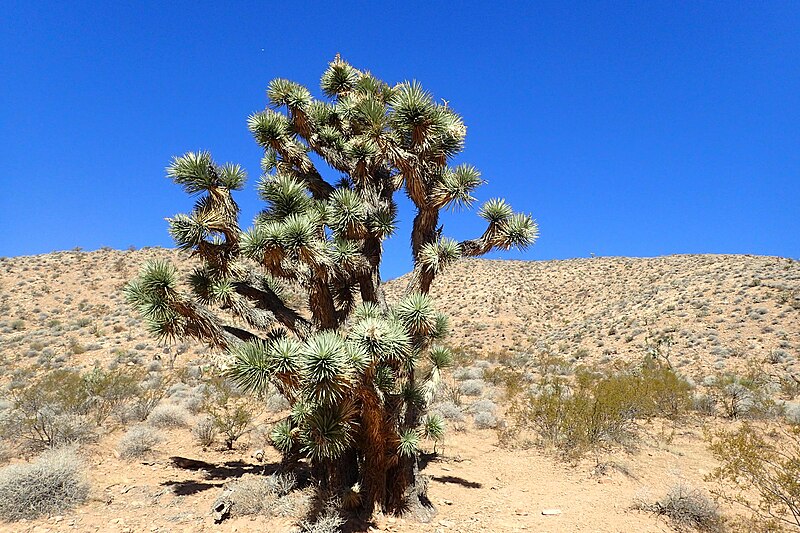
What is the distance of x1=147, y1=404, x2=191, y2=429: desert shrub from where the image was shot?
895 centimetres

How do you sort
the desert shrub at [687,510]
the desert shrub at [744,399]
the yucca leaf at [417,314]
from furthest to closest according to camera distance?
the desert shrub at [744,399], the desert shrub at [687,510], the yucca leaf at [417,314]

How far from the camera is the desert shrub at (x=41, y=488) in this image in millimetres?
4914

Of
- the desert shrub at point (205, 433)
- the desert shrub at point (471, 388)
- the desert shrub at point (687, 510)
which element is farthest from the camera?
the desert shrub at point (471, 388)

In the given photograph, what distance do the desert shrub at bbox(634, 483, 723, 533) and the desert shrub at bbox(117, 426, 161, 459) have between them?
25.6 feet

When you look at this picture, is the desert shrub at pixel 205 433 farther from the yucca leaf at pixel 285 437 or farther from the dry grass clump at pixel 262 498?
the yucca leaf at pixel 285 437

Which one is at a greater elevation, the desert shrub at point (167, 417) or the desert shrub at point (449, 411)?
the desert shrub at point (449, 411)

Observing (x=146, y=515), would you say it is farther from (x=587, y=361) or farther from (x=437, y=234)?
(x=587, y=361)

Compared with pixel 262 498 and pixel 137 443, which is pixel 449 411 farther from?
pixel 137 443

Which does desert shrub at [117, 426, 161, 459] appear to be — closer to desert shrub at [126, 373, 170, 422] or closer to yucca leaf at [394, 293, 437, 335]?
desert shrub at [126, 373, 170, 422]

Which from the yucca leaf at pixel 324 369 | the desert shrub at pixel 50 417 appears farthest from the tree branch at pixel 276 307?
the desert shrub at pixel 50 417

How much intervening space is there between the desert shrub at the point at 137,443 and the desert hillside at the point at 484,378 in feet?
0.09

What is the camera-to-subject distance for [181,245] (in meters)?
5.42

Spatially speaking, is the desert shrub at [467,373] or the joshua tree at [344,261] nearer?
the joshua tree at [344,261]

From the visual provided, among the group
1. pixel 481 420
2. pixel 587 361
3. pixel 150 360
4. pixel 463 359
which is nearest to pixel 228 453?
pixel 481 420
